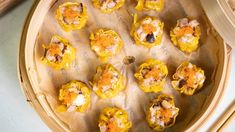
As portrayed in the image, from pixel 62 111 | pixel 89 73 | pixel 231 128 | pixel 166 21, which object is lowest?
pixel 231 128

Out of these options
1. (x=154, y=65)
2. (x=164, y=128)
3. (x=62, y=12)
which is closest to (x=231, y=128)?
(x=164, y=128)

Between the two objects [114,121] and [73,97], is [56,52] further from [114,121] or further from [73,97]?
[114,121]

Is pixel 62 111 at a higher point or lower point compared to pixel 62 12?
lower

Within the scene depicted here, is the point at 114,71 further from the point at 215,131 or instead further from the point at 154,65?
the point at 215,131

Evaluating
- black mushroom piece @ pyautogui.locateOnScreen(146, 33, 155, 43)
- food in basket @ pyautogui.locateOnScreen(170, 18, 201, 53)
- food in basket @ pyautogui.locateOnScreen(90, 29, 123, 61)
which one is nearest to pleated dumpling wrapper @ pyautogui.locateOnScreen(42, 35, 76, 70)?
food in basket @ pyautogui.locateOnScreen(90, 29, 123, 61)

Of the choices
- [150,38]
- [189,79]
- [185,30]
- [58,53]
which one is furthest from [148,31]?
[58,53]
